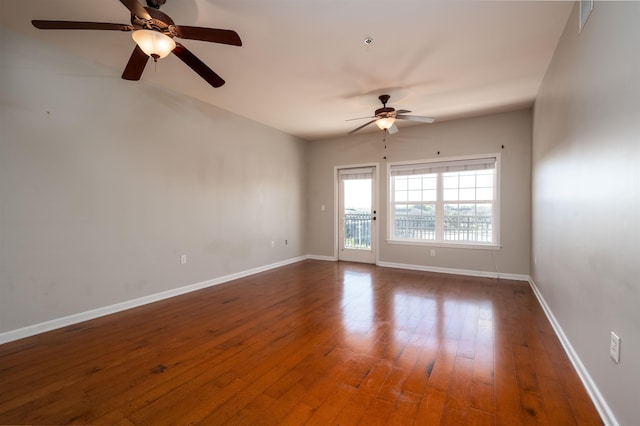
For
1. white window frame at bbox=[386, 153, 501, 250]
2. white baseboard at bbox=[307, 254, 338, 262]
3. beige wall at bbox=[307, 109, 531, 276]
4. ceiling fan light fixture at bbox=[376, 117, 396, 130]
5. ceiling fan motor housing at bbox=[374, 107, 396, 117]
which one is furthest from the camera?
white baseboard at bbox=[307, 254, 338, 262]

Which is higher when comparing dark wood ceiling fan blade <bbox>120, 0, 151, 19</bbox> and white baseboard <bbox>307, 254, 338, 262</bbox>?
dark wood ceiling fan blade <bbox>120, 0, 151, 19</bbox>

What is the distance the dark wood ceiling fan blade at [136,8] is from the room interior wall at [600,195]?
2.55 m

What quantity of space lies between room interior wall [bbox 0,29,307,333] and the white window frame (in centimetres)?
289

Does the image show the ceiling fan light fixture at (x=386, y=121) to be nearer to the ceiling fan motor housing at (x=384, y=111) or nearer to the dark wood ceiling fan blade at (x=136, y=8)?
the ceiling fan motor housing at (x=384, y=111)

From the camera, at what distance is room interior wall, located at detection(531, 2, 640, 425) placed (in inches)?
52.7

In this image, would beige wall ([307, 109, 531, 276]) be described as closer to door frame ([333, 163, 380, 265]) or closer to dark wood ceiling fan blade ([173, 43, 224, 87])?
door frame ([333, 163, 380, 265])

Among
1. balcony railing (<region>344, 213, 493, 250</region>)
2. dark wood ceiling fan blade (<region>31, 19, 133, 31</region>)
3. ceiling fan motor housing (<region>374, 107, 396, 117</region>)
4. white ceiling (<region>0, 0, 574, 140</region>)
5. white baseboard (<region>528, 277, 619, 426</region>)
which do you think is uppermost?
white ceiling (<region>0, 0, 574, 140</region>)

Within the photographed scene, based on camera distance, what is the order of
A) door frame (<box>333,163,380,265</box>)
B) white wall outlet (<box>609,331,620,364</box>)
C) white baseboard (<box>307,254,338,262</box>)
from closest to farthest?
white wall outlet (<box>609,331,620,364</box>) < door frame (<box>333,163,380,265</box>) < white baseboard (<box>307,254,338,262</box>)

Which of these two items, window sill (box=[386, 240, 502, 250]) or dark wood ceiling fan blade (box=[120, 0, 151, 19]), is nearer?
dark wood ceiling fan blade (box=[120, 0, 151, 19])

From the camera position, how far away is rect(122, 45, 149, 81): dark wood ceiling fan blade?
2.24 meters

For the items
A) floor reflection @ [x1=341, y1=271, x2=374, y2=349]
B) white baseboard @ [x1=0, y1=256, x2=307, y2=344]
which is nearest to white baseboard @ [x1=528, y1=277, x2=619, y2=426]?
floor reflection @ [x1=341, y1=271, x2=374, y2=349]

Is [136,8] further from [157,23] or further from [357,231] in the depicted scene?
[357,231]

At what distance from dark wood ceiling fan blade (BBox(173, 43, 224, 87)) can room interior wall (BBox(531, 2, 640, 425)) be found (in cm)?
261

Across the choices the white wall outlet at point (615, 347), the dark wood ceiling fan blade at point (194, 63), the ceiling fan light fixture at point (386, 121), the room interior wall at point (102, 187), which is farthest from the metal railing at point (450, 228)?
the dark wood ceiling fan blade at point (194, 63)
